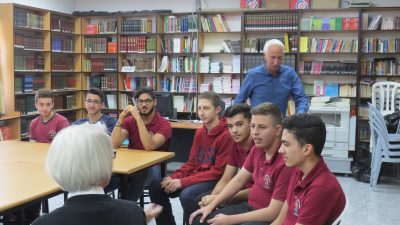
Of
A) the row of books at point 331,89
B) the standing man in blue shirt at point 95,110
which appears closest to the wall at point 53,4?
the standing man in blue shirt at point 95,110

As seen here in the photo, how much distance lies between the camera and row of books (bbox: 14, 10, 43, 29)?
665 centimetres

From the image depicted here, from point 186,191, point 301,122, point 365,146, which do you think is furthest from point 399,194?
point 301,122

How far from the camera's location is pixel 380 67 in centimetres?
648

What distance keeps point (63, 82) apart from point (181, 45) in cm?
215

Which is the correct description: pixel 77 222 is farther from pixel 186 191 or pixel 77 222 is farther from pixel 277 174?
pixel 186 191

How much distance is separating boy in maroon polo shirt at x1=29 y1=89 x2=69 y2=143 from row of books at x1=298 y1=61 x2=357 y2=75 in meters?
4.01

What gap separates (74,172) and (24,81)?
5.90 m

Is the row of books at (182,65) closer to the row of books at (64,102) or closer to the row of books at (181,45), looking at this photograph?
the row of books at (181,45)

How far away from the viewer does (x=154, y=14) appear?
7.50 meters

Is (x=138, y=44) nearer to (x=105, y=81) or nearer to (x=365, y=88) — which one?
(x=105, y=81)

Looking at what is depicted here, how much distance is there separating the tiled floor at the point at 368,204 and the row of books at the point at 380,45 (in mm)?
1950

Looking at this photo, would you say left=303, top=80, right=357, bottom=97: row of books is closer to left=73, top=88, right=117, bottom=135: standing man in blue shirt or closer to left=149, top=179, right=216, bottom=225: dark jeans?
left=73, top=88, right=117, bottom=135: standing man in blue shirt

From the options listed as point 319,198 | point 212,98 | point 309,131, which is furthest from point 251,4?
point 319,198

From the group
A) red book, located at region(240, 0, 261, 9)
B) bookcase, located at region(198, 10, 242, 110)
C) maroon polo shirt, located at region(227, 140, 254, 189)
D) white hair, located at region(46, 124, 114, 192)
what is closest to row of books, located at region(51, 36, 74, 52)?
bookcase, located at region(198, 10, 242, 110)
